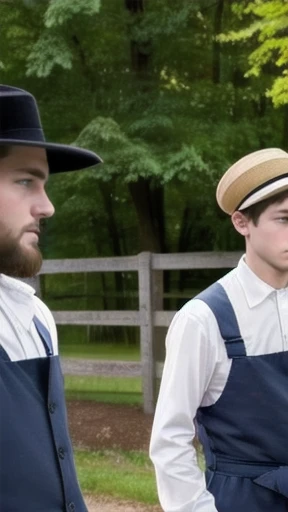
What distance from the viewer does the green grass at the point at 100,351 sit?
524 inches

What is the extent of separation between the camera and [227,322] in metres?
2.34

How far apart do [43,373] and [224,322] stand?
619 millimetres

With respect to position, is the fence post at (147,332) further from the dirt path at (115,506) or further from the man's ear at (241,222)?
the man's ear at (241,222)

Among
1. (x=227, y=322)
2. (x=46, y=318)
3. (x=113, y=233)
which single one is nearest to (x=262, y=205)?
(x=227, y=322)

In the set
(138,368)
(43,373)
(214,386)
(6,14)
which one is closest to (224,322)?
(214,386)

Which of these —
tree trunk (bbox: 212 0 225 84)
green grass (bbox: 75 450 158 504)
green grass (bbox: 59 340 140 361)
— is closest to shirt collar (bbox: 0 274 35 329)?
green grass (bbox: 75 450 158 504)

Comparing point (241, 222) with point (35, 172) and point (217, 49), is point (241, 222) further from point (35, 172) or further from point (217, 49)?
point (217, 49)

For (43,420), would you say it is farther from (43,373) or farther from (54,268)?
(54,268)

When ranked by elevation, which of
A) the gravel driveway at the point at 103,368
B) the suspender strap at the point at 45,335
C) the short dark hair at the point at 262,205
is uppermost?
the short dark hair at the point at 262,205

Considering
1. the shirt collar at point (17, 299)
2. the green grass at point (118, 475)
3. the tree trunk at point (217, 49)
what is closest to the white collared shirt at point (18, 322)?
the shirt collar at point (17, 299)

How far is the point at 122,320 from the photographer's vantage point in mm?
8969

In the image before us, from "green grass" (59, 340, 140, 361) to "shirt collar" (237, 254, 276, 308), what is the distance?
1032 centimetres

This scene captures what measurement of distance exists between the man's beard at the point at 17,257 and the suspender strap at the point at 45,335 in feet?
0.59

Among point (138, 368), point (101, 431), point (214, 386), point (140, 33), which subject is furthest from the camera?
point (140, 33)
